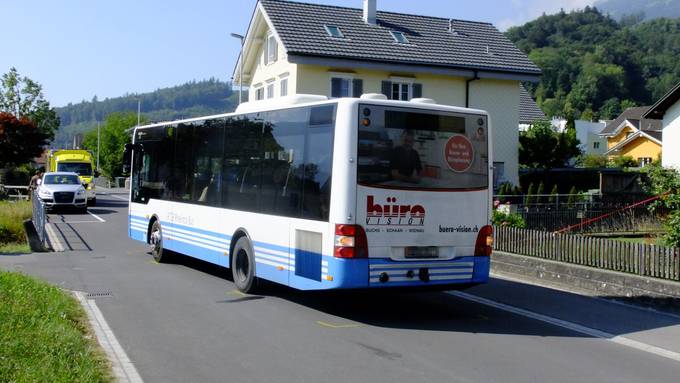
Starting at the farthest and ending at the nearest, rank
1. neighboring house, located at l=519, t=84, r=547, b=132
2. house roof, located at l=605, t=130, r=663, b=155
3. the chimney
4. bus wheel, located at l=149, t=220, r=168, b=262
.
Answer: house roof, located at l=605, t=130, r=663, b=155
neighboring house, located at l=519, t=84, r=547, b=132
the chimney
bus wheel, located at l=149, t=220, r=168, b=262

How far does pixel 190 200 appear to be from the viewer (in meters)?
15.2

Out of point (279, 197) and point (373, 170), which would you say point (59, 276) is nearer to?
point (279, 197)

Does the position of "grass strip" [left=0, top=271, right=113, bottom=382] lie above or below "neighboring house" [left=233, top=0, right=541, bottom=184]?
below

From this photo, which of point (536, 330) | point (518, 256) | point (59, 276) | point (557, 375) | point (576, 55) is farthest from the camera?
point (576, 55)

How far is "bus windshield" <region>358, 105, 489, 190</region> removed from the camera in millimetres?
10461

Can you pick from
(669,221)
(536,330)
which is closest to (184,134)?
(536,330)

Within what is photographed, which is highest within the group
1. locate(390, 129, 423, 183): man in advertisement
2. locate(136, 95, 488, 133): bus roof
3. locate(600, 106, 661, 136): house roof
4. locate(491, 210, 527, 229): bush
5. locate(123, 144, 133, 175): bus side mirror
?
locate(600, 106, 661, 136): house roof

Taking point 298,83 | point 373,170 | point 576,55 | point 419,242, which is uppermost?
point 576,55

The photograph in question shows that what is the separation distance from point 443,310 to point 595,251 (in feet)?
13.4

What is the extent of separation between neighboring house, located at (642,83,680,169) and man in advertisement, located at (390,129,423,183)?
23.1 m

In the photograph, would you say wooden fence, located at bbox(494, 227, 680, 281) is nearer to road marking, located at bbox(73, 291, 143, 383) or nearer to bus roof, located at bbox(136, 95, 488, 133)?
bus roof, located at bbox(136, 95, 488, 133)

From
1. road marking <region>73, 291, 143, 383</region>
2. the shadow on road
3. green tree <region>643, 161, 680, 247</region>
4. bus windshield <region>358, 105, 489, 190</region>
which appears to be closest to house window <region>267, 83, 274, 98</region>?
green tree <region>643, 161, 680, 247</region>

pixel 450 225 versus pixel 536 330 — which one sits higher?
pixel 450 225

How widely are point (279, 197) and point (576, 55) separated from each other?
151407 millimetres
